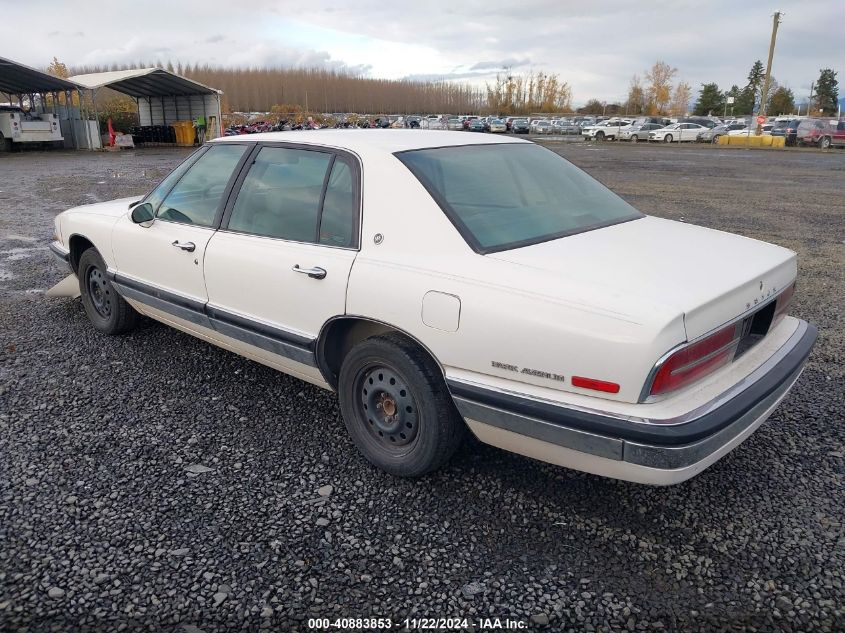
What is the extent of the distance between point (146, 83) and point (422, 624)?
34452 millimetres

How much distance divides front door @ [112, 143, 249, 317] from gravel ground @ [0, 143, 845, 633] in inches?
22.3

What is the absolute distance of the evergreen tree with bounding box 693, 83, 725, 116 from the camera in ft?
281

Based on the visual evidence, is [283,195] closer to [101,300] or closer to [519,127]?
[101,300]

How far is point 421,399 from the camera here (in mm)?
2861

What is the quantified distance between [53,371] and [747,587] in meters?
4.19

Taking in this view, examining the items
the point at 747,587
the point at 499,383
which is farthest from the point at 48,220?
the point at 747,587

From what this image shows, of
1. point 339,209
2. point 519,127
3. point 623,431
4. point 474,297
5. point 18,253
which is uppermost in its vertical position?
point 519,127

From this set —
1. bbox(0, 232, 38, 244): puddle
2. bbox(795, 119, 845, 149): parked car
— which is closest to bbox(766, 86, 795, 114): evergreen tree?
bbox(795, 119, 845, 149): parked car

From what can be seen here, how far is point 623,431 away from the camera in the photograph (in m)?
2.34

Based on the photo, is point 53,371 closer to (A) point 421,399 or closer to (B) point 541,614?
(A) point 421,399

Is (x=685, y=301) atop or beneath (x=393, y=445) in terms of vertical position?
atop

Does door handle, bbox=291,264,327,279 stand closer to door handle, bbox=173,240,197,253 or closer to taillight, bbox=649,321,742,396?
door handle, bbox=173,240,197,253

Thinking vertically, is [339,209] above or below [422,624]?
above

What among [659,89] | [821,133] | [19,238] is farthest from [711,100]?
[19,238]
